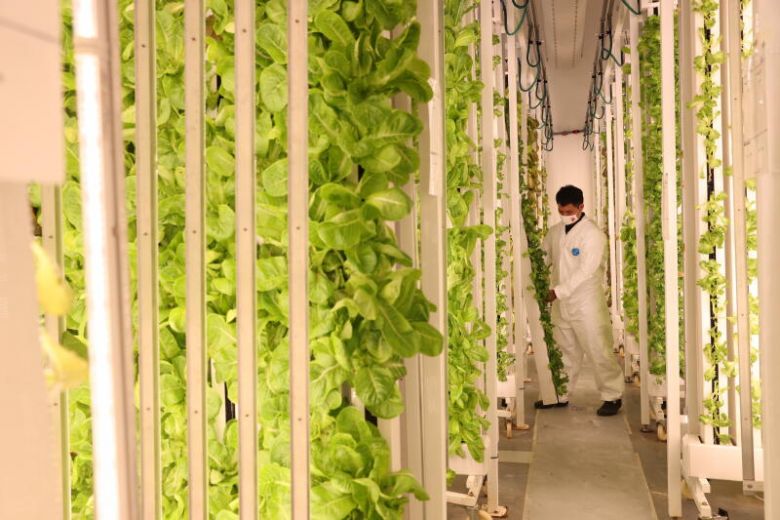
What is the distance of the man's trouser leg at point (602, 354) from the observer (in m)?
5.07

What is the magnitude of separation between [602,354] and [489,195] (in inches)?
99.3

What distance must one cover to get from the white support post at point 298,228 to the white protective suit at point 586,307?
4194 mm

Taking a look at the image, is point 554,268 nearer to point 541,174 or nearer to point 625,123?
point 625,123

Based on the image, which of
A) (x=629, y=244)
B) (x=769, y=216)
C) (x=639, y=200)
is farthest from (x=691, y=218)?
(x=629, y=244)

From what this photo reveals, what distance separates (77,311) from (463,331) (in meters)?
1.56

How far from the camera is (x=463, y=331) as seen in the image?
282 cm

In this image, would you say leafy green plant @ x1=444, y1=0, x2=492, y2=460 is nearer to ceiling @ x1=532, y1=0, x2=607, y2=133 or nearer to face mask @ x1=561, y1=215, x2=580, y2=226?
face mask @ x1=561, y1=215, x2=580, y2=226

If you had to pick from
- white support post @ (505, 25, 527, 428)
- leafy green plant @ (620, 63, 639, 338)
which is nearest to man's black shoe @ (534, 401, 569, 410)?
white support post @ (505, 25, 527, 428)

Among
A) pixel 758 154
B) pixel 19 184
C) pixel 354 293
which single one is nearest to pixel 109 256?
pixel 19 184

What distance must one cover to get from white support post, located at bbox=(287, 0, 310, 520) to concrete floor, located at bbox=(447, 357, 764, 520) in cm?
223

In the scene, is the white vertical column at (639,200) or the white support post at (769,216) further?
the white vertical column at (639,200)

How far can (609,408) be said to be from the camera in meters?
5.07

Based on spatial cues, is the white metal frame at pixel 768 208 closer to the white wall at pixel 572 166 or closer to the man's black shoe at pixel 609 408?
the man's black shoe at pixel 609 408

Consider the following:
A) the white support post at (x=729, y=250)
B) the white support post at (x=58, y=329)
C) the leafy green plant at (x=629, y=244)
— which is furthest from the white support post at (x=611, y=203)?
the white support post at (x=58, y=329)
